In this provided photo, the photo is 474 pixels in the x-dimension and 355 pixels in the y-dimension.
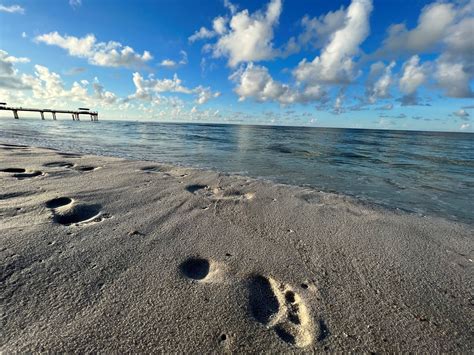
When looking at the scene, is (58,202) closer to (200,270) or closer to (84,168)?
(200,270)

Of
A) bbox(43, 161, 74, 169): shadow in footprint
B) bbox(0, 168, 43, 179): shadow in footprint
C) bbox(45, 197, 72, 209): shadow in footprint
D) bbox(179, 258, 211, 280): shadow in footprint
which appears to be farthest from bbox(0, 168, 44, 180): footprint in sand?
bbox(179, 258, 211, 280): shadow in footprint

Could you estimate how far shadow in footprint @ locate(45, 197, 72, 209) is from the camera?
12.9 feet

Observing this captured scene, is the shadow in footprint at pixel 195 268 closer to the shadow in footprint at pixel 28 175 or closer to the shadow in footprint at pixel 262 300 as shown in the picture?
the shadow in footprint at pixel 262 300

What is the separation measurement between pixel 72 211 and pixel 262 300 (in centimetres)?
330

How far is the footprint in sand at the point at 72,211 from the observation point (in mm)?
3551

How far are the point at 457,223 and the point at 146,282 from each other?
240 inches

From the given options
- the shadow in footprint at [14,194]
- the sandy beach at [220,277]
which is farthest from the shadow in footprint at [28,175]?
the shadow in footprint at [14,194]

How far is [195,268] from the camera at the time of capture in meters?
2.70

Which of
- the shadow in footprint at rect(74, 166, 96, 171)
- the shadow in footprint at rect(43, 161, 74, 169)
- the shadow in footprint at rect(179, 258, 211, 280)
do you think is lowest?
the shadow in footprint at rect(74, 166, 96, 171)

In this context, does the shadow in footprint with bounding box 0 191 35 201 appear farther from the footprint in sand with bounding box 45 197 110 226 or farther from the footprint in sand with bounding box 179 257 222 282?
the footprint in sand with bounding box 179 257 222 282

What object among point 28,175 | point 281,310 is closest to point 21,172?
point 28,175

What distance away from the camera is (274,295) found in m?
2.37

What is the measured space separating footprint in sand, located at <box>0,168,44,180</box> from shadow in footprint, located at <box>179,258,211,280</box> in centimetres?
500

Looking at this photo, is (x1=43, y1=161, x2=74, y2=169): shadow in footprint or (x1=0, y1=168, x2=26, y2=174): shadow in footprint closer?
(x1=0, y1=168, x2=26, y2=174): shadow in footprint
